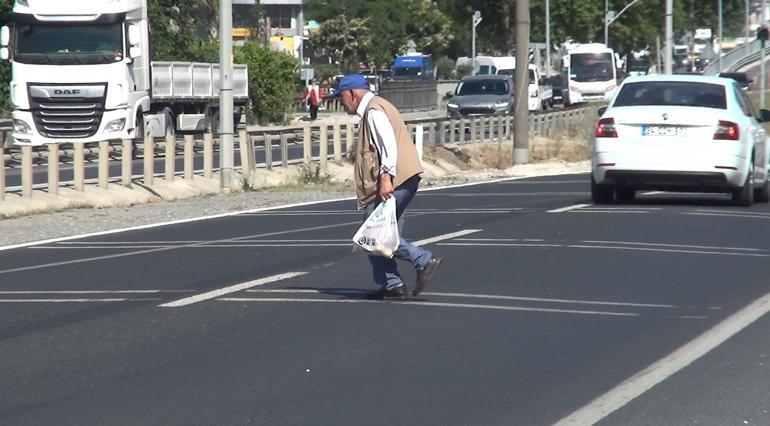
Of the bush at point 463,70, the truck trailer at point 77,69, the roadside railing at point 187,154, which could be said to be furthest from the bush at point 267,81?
the bush at point 463,70

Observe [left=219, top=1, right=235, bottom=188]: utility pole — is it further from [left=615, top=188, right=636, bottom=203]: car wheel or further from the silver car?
the silver car

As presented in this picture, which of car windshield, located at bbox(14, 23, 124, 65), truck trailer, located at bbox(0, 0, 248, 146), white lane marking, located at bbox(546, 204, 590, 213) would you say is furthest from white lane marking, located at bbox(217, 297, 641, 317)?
car windshield, located at bbox(14, 23, 124, 65)

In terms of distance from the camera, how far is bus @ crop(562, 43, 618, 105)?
69.9 metres

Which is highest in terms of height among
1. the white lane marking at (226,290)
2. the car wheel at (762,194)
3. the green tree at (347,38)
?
the green tree at (347,38)

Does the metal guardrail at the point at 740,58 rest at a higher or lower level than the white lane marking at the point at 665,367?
higher

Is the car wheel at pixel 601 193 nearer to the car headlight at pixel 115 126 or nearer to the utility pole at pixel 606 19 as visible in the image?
the car headlight at pixel 115 126

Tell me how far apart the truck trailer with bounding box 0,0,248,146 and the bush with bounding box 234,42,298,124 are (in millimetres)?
23228

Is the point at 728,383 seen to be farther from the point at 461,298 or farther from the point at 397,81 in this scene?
the point at 397,81

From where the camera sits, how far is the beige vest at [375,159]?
416 inches

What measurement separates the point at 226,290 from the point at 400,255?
1.64 meters

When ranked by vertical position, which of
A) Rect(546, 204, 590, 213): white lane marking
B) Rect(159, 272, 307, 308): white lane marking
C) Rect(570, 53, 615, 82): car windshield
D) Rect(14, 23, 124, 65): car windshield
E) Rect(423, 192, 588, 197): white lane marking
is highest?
Rect(570, 53, 615, 82): car windshield

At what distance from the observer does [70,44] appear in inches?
1273

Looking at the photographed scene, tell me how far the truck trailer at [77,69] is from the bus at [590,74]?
38.0 meters

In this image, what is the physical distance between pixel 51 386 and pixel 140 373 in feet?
1.76
